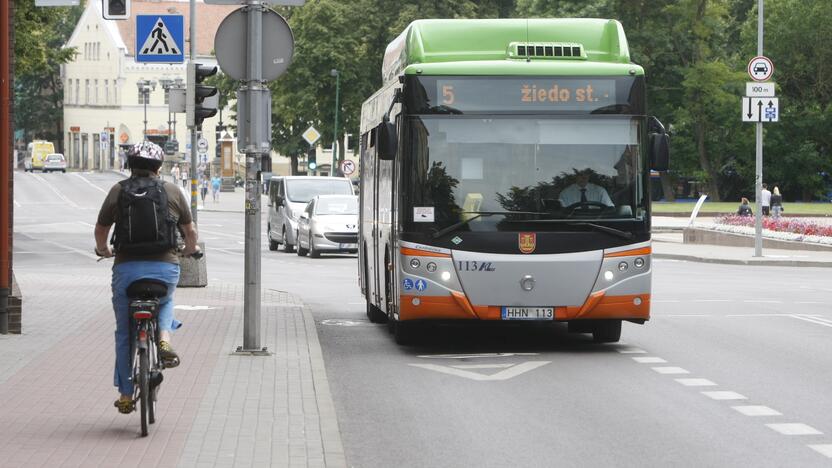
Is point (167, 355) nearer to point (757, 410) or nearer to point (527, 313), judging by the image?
point (757, 410)

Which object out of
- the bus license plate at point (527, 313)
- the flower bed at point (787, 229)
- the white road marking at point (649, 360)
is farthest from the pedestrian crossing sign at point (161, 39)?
the flower bed at point (787, 229)

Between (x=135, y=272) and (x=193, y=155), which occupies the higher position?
(x=193, y=155)

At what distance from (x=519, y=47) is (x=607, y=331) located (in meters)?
2.99

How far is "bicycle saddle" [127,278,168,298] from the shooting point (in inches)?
364

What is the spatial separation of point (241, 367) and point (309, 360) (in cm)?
80

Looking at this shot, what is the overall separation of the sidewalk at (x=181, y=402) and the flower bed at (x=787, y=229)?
25.9 m

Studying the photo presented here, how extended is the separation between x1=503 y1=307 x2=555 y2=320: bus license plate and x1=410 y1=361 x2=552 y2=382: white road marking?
0.66 meters

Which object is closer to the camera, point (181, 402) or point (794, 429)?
point (794, 429)

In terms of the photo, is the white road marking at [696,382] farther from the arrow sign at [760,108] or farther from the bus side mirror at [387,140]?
the arrow sign at [760,108]

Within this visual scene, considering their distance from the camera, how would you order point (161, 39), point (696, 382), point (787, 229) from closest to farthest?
1. point (696, 382)
2. point (161, 39)
3. point (787, 229)

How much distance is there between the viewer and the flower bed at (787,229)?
40.7 m

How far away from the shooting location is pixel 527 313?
14.6 m

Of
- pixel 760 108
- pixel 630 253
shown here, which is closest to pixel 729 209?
pixel 760 108

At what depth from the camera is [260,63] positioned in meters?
13.7
